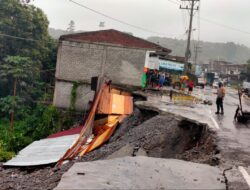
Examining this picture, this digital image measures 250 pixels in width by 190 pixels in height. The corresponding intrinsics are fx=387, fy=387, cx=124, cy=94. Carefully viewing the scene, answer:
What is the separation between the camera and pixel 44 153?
14.2 metres

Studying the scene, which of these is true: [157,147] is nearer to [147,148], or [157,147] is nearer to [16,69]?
[147,148]

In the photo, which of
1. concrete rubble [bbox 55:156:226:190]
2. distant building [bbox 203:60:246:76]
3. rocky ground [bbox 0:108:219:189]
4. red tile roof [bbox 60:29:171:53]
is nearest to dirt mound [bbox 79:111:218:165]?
rocky ground [bbox 0:108:219:189]

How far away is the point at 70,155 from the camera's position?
1312cm

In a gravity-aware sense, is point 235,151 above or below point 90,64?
below

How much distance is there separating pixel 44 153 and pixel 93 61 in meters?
13.3

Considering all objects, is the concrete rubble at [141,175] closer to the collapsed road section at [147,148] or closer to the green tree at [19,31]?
the collapsed road section at [147,148]

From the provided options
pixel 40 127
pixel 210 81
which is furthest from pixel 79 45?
pixel 210 81

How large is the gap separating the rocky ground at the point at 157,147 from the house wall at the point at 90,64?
1221 centimetres

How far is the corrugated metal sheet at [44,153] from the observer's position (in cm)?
1283

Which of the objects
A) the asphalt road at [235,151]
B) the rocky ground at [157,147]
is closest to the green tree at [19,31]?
the rocky ground at [157,147]

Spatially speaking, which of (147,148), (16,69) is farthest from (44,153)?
(16,69)

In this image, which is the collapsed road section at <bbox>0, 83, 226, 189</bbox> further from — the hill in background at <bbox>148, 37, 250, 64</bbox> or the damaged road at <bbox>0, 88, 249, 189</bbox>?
the hill in background at <bbox>148, 37, 250, 64</bbox>

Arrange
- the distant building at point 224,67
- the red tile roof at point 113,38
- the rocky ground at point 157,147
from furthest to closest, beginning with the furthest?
the distant building at point 224,67
the red tile roof at point 113,38
the rocky ground at point 157,147

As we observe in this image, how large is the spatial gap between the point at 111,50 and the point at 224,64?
78067 millimetres
